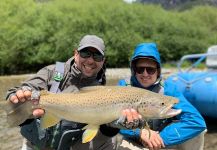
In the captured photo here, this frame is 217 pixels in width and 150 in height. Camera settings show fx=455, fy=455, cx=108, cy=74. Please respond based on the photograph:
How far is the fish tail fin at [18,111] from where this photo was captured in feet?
13.2

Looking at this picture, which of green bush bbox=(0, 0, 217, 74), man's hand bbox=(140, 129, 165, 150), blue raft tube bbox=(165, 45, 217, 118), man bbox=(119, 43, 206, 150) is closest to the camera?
man's hand bbox=(140, 129, 165, 150)

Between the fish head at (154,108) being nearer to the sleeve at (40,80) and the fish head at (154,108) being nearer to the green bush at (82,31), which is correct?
the sleeve at (40,80)

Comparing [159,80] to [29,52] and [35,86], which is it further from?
[29,52]

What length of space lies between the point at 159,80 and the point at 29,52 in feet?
109

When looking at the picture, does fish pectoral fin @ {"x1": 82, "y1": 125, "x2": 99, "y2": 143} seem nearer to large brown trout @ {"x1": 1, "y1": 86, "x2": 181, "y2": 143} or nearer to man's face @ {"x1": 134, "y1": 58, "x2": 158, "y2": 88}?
large brown trout @ {"x1": 1, "y1": 86, "x2": 181, "y2": 143}

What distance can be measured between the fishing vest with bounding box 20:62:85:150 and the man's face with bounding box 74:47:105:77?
203 millimetres

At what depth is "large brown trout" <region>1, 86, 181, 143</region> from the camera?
154 inches

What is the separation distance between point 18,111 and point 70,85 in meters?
0.65

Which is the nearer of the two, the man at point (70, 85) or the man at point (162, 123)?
the man at point (70, 85)

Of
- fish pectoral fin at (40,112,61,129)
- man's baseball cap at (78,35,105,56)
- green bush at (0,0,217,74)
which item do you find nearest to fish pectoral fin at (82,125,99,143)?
fish pectoral fin at (40,112,61,129)

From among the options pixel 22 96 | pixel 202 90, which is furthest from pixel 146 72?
pixel 202 90

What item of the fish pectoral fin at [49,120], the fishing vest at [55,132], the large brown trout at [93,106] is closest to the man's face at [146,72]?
the large brown trout at [93,106]

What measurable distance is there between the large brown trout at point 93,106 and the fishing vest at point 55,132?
31 centimetres

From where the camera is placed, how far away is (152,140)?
446 cm
